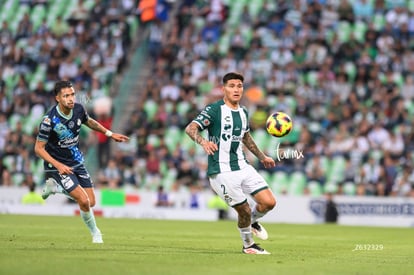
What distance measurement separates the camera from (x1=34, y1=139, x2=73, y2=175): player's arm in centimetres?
1456

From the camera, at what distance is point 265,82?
105 ft

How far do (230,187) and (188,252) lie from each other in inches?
45.6

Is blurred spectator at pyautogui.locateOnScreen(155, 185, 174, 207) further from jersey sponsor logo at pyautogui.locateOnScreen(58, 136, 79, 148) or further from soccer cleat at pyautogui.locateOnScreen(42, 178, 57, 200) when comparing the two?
jersey sponsor logo at pyautogui.locateOnScreen(58, 136, 79, 148)

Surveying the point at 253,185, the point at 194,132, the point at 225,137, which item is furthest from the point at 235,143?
the point at 194,132

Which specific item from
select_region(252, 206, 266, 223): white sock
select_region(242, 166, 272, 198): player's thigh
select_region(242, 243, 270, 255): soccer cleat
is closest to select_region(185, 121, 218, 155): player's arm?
select_region(242, 166, 272, 198): player's thigh

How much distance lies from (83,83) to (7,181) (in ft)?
15.1

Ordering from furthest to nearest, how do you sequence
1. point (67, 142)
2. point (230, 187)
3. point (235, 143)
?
point (67, 142) → point (235, 143) → point (230, 187)

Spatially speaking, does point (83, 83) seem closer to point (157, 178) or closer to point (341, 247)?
point (157, 178)

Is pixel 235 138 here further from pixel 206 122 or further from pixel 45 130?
pixel 45 130

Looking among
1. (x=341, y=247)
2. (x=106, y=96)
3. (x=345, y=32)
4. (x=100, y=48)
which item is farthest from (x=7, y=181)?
(x=341, y=247)

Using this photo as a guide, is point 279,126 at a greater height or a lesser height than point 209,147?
greater

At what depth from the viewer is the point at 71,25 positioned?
3653 centimetres

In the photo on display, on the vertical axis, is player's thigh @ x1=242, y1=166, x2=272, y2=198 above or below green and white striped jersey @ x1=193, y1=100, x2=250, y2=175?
below

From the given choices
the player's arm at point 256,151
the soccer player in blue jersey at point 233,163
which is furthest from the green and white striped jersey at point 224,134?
the player's arm at point 256,151
